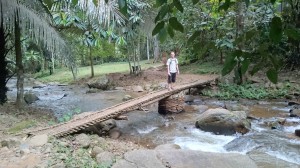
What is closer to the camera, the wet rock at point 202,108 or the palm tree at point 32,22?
the palm tree at point 32,22

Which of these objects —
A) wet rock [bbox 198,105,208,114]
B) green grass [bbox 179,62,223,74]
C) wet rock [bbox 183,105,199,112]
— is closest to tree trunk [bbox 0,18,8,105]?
wet rock [bbox 183,105,199,112]

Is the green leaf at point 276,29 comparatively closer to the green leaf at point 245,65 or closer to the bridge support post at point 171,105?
the green leaf at point 245,65

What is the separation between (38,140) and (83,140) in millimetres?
768

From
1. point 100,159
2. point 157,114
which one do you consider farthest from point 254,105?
point 100,159

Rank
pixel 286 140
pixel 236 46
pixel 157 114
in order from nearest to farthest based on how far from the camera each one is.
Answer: pixel 236 46
pixel 286 140
pixel 157 114

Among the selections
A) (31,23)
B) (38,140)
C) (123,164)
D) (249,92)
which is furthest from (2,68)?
(249,92)

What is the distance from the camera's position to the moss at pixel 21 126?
5588 millimetres

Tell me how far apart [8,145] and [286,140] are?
5.10 m

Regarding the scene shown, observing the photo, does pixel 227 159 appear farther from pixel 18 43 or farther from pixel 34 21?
pixel 18 43

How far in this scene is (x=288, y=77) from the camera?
39.5 feet

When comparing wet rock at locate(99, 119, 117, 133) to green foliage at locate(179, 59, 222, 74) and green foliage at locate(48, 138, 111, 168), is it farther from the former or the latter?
green foliage at locate(179, 59, 222, 74)

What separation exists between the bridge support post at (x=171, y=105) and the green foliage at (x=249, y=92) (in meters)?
2.33

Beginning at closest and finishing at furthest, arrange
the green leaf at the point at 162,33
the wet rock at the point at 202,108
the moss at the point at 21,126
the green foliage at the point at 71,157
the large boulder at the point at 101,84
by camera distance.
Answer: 1. the green leaf at the point at 162,33
2. the green foliage at the point at 71,157
3. the moss at the point at 21,126
4. the wet rock at the point at 202,108
5. the large boulder at the point at 101,84

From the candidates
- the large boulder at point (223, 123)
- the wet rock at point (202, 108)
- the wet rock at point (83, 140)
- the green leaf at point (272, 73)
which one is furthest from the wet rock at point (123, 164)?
the wet rock at point (202, 108)
